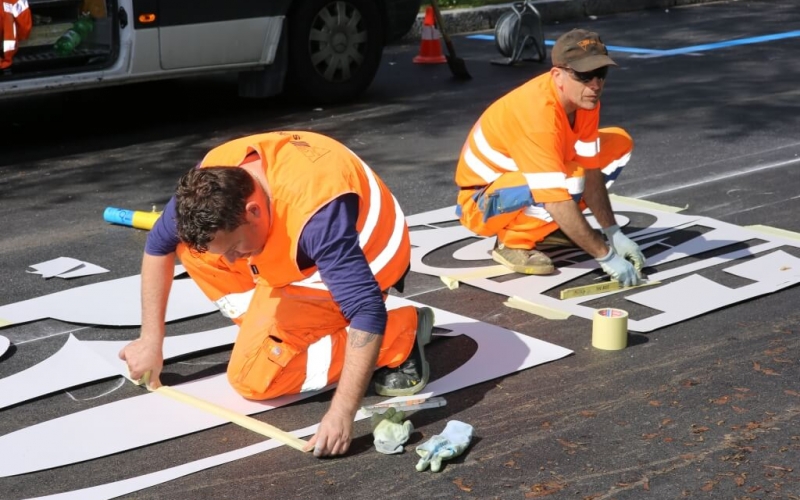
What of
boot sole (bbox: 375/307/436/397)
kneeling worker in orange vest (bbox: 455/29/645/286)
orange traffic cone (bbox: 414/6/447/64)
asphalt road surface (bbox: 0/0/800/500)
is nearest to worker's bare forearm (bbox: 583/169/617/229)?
kneeling worker in orange vest (bbox: 455/29/645/286)

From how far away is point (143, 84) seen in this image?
32.0ft

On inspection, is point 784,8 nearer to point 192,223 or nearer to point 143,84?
point 143,84

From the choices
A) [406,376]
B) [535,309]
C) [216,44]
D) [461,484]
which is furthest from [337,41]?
[461,484]

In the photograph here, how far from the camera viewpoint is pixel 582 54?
491 centimetres

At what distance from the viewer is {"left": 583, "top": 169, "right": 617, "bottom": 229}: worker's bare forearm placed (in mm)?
5352

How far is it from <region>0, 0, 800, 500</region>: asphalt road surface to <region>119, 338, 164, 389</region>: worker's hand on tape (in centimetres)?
→ 11

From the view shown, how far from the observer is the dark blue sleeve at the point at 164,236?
12.6 feet

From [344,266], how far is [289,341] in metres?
0.63

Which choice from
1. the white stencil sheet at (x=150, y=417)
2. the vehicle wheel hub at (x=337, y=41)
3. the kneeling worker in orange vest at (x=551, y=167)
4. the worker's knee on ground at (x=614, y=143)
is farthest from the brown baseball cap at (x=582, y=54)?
the vehicle wheel hub at (x=337, y=41)

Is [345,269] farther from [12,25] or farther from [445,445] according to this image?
[12,25]

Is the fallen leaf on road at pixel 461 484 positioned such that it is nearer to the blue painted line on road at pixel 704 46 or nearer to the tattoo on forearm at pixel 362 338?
the tattoo on forearm at pixel 362 338

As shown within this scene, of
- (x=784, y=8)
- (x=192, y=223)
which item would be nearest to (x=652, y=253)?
(x=192, y=223)

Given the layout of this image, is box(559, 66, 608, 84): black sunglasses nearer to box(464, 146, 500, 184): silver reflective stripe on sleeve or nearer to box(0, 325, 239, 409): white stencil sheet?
box(464, 146, 500, 184): silver reflective stripe on sleeve

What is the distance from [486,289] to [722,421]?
5.10 ft
